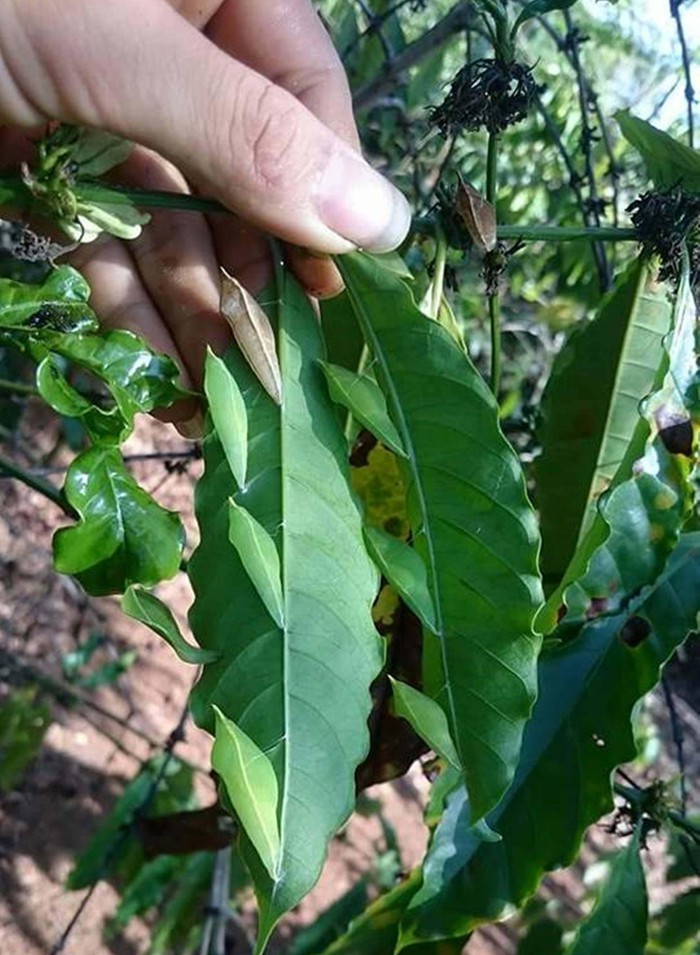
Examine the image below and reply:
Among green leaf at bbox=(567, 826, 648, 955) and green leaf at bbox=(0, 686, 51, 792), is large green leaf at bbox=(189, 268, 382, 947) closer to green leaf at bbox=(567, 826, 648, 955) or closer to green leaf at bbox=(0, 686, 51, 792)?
green leaf at bbox=(567, 826, 648, 955)

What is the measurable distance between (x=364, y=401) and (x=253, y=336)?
0.22ft

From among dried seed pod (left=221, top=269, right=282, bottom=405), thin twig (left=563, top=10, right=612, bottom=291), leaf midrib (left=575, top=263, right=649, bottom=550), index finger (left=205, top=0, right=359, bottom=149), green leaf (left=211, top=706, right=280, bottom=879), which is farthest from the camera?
thin twig (left=563, top=10, right=612, bottom=291)

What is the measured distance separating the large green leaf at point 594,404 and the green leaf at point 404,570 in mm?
205

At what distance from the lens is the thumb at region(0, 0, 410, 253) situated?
25.0 inches

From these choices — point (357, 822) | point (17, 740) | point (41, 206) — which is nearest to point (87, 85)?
point (41, 206)

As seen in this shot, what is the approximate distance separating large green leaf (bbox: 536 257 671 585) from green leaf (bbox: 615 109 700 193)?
0.09 metres

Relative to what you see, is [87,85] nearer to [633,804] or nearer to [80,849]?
[633,804]

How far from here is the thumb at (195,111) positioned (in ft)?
2.08

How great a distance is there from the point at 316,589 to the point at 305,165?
0.81ft

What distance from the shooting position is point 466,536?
0.57 metres

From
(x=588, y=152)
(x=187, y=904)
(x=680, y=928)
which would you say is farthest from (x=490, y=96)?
(x=187, y=904)

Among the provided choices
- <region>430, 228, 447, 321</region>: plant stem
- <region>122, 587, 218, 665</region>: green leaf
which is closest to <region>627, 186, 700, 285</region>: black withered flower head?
<region>430, 228, 447, 321</region>: plant stem

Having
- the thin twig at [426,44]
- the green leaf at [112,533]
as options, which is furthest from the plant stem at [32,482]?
the thin twig at [426,44]

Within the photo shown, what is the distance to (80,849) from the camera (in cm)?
178
